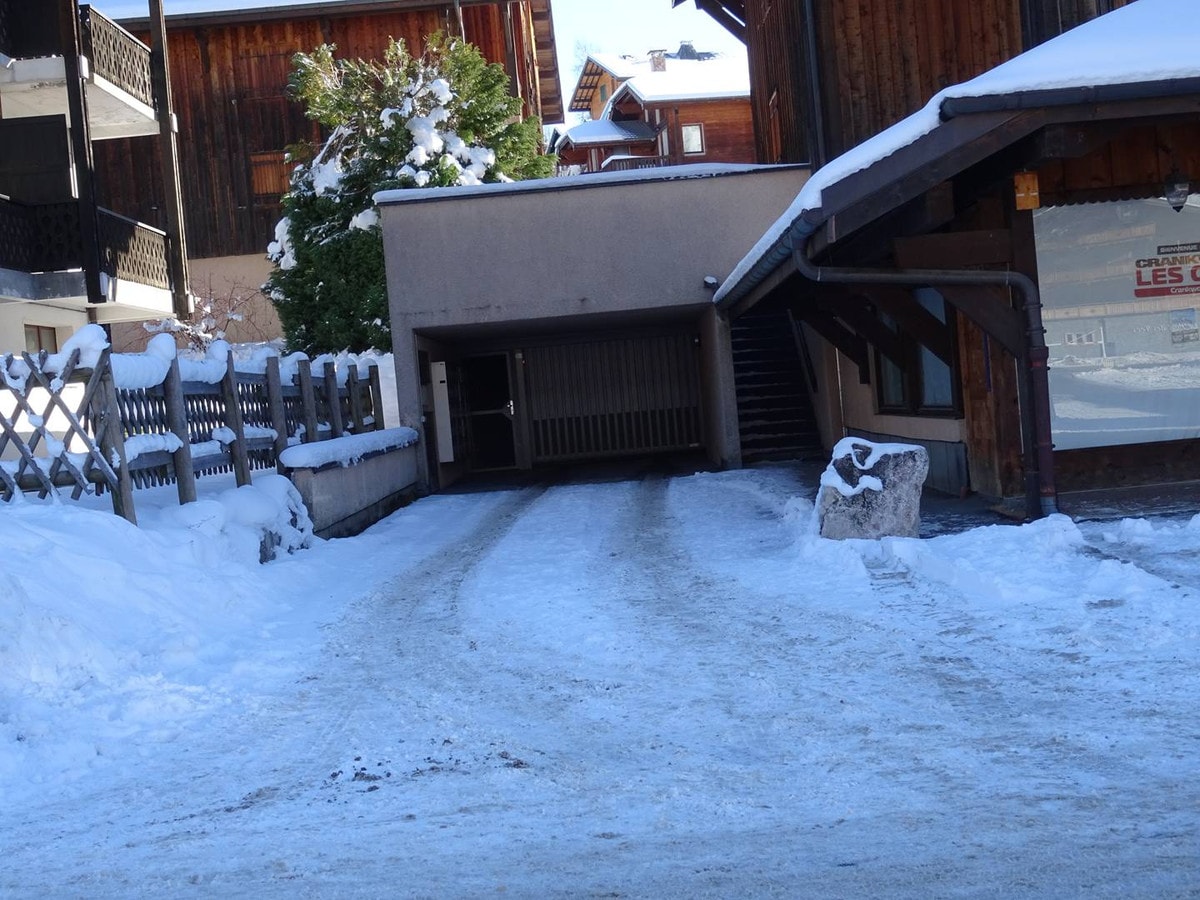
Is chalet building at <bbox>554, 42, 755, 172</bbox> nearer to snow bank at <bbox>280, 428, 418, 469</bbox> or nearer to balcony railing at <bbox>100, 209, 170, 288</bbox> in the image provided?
balcony railing at <bbox>100, 209, 170, 288</bbox>

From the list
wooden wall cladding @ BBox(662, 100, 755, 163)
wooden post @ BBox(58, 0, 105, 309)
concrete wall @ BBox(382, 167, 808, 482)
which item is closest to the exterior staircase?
concrete wall @ BBox(382, 167, 808, 482)

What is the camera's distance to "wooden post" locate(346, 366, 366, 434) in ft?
49.1

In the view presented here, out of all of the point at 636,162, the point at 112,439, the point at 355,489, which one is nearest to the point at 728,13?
the point at 355,489

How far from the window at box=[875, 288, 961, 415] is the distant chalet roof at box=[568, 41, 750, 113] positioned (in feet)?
111

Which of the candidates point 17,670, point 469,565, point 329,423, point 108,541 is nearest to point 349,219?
point 329,423

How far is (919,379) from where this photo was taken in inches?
459

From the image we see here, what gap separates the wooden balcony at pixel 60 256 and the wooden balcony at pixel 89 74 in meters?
1.90

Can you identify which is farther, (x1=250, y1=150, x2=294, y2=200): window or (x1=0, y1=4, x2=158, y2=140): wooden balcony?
(x1=250, y1=150, x2=294, y2=200): window

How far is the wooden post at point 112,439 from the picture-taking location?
7887 millimetres

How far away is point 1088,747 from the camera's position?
13.4ft

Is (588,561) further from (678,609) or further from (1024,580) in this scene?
(1024,580)

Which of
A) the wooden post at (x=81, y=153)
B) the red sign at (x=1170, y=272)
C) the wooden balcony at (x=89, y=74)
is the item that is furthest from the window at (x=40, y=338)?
the red sign at (x=1170, y=272)

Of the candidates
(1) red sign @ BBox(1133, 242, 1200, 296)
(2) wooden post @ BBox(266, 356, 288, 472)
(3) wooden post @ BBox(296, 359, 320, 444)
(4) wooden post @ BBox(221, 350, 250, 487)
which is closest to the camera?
(1) red sign @ BBox(1133, 242, 1200, 296)

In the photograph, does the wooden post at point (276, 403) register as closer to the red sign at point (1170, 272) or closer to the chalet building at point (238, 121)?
the red sign at point (1170, 272)
